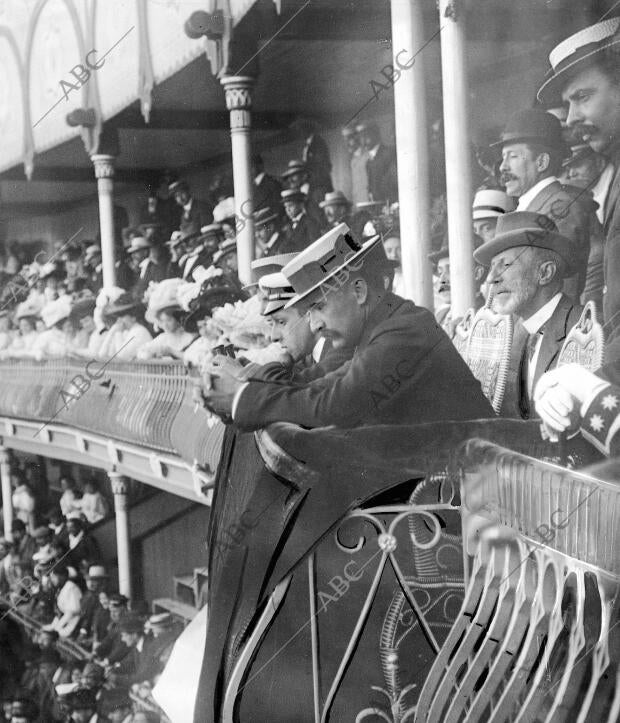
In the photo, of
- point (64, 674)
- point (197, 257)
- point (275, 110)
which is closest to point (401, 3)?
point (275, 110)

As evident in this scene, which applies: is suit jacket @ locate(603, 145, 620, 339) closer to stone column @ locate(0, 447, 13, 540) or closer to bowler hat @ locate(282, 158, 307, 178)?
bowler hat @ locate(282, 158, 307, 178)

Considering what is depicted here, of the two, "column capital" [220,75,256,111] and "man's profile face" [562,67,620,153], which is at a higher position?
"column capital" [220,75,256,111]

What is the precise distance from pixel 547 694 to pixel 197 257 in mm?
1513

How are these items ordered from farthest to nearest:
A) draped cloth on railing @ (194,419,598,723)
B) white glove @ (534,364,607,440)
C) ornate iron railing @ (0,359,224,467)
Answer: ornate iron railing @ (0,359,224,467)
draped cloth on railing @ (194,419,598,723)
white glove @ (534,364,607,440)

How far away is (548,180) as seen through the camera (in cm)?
275

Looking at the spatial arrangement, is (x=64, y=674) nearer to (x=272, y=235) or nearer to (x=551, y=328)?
(x=272, y=235)

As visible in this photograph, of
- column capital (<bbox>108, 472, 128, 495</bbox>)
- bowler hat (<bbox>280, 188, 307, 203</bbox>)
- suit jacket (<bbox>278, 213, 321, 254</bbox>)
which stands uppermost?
bowler hat (<bbox>280, 188, 307, 203</bbox>)

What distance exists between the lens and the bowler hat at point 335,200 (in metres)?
2.91

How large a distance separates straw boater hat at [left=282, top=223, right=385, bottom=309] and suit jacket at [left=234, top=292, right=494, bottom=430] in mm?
138

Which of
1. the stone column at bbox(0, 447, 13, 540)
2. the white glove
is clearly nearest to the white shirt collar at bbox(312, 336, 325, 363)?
the white glove

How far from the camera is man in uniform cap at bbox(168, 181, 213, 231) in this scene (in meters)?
3.05

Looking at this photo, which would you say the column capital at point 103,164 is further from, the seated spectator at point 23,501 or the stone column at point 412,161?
the seated spectator at point 23,501

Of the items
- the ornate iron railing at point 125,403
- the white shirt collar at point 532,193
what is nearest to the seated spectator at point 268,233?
the ornate iron railing at point 125,403

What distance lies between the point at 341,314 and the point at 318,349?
0.12 m
